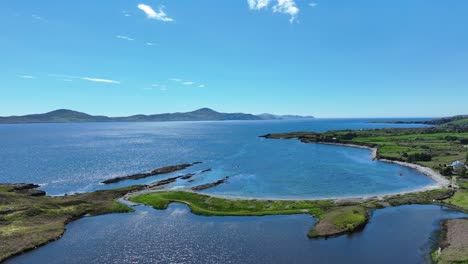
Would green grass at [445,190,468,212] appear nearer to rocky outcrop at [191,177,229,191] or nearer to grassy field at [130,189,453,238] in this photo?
grassy field at [130,189,453,238]

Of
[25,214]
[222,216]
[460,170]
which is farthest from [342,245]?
[460,170]

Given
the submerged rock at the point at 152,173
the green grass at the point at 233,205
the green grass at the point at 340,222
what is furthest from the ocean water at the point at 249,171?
the green grass at the point at 340,222

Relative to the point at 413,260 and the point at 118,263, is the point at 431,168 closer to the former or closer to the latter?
the point at 413,260

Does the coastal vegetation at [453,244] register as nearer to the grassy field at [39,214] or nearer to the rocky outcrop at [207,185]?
the rocky outcrop at [207,185]

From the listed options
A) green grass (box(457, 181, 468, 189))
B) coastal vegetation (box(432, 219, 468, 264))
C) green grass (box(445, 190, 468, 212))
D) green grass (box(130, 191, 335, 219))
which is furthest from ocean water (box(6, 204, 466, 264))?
green grass (box(457, 181, 468, 189))

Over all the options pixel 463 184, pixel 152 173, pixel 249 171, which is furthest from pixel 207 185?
pixel 463 184

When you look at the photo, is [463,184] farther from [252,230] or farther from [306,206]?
[252,230]
